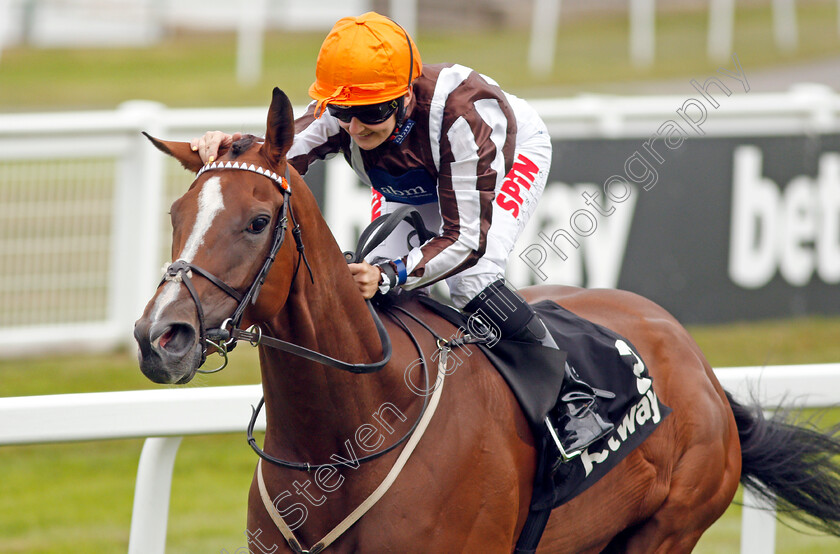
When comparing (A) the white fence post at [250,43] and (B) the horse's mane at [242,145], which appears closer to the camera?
(B) the horse's mane at [242,145]

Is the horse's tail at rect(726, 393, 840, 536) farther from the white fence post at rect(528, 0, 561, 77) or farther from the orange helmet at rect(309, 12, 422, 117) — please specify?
the white fence post at rect(528, 0, 561, 77)

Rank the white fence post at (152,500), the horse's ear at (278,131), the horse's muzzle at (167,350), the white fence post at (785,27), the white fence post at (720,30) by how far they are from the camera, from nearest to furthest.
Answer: the horse's muzzle at (167,350)
the horse's ear at (278,131)
the white fence post at (152,500)
the white fence post at (720,30)
the white fence post at (785,27)

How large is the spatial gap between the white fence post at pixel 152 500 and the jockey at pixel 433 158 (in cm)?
86

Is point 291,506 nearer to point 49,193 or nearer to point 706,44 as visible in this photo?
point 49,193

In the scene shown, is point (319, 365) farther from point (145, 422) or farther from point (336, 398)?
point (145, 422)

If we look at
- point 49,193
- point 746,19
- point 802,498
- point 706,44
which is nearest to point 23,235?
point 49,193

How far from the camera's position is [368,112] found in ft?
9.28

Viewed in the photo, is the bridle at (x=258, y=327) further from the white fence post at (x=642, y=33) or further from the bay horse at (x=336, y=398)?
the white fence post at (x=642, y=33)

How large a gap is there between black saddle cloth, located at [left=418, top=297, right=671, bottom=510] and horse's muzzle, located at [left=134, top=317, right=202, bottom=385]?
1007 millimetres

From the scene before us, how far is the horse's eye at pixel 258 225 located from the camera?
8.00ft

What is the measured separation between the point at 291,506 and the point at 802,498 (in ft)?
6.50

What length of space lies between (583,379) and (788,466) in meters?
0.99

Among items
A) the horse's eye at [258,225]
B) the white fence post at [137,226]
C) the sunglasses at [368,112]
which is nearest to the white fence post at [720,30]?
the white fence post at [137,226]

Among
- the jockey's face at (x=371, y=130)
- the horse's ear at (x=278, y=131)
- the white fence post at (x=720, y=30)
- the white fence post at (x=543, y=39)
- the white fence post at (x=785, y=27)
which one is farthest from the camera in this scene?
the white fence post at (x=785, y=27)
